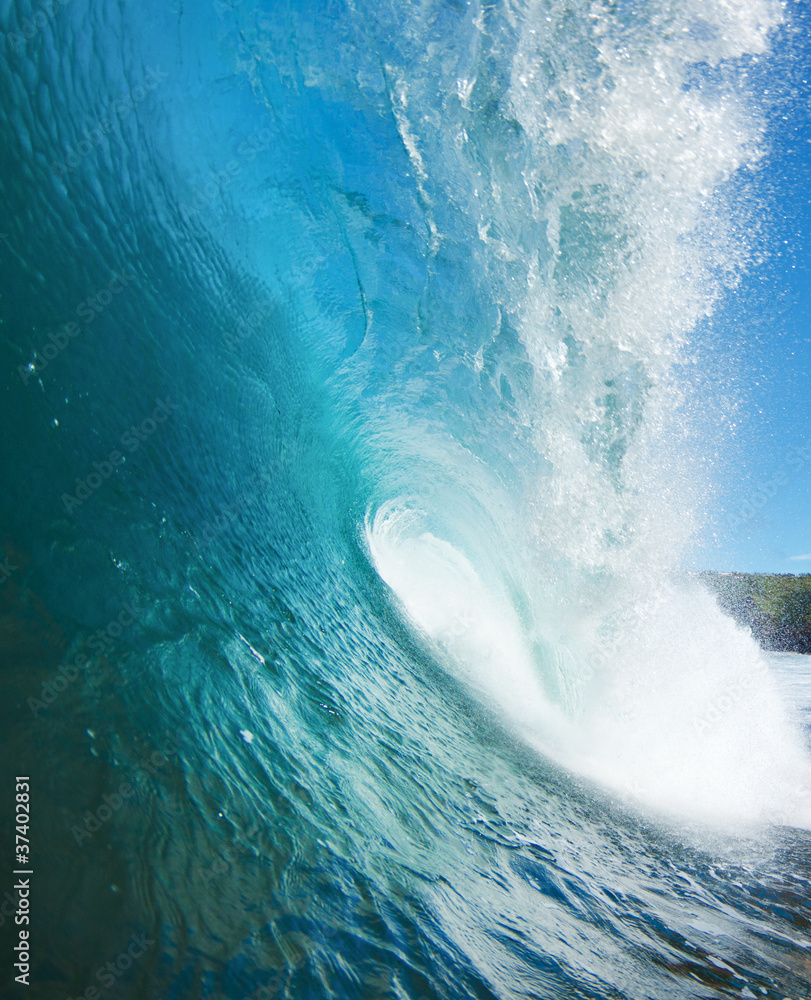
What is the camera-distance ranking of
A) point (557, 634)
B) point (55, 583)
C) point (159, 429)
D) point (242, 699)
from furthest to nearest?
point (557, 634), point (159, 429), point (242, 699), point (55, 583)

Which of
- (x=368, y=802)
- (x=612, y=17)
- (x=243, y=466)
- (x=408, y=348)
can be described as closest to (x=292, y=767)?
(x=368, y=802)

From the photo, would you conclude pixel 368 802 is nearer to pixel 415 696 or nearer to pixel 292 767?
pixel 292 767

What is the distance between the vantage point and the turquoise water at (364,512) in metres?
2.09

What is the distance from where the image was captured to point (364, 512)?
898 centimetres

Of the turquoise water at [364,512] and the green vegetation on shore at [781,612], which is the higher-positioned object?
the green vegetation on shore at [781,612]

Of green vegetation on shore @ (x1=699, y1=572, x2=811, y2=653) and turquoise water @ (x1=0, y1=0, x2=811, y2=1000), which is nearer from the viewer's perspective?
turquoise water @ (x1=0, y1=0, x2=811, y2=1000)

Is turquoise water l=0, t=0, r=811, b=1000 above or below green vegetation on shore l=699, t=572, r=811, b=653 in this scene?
below

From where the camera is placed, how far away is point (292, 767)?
2930 millimetres

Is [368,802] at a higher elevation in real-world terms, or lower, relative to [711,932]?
lower

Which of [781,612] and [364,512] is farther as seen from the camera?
[781,612]

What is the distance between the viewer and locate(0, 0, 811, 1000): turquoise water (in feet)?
6.86

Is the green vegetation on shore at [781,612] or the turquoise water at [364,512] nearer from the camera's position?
the turquoise water at [364,512]

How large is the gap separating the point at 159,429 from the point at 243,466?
1.20 metres

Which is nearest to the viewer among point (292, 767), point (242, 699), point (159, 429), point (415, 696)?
point (292, 767)
